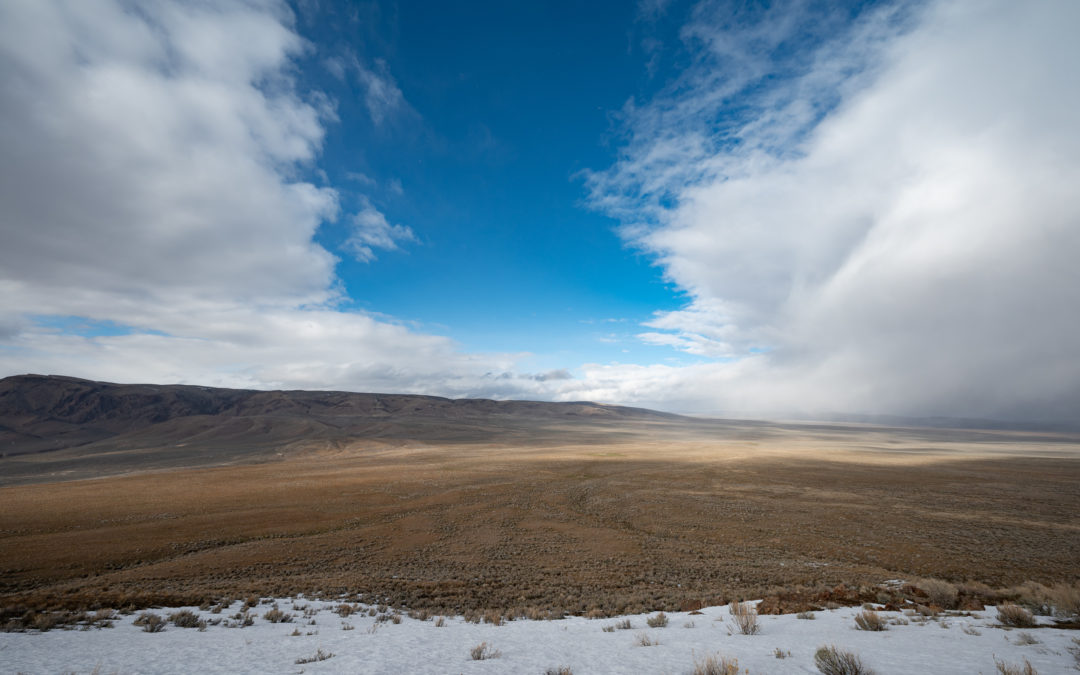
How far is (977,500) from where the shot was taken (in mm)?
27625

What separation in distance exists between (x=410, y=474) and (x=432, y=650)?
3767 centimetres

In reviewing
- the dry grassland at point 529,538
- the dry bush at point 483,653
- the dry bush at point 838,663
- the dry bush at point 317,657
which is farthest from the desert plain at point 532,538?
the dry bush at point 838,663

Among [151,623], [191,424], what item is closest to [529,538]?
[151,623]

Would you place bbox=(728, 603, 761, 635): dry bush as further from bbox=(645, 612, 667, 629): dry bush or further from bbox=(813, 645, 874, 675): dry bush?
bbox=(813, 645, 874, 675): dry bush

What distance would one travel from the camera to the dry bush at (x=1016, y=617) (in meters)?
6.99

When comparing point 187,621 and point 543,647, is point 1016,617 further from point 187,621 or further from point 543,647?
point 187,621

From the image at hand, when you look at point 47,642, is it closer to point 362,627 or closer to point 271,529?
point 362,627

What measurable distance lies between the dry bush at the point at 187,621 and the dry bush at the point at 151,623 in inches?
10.8

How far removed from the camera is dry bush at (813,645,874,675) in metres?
5.05

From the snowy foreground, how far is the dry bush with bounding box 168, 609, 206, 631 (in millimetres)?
150

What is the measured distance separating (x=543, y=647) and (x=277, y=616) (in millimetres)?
6641

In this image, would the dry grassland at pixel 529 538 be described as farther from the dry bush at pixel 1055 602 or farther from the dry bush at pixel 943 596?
the dry bush at pixel 1055 602

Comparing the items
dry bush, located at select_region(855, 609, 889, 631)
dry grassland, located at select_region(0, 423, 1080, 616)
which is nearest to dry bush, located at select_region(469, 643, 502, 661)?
dry grassland, located at select_region(0, 423, 1080, 616)

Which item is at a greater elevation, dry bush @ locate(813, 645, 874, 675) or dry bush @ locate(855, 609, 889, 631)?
dry bush @ locate(813, 645, 874, 675)
